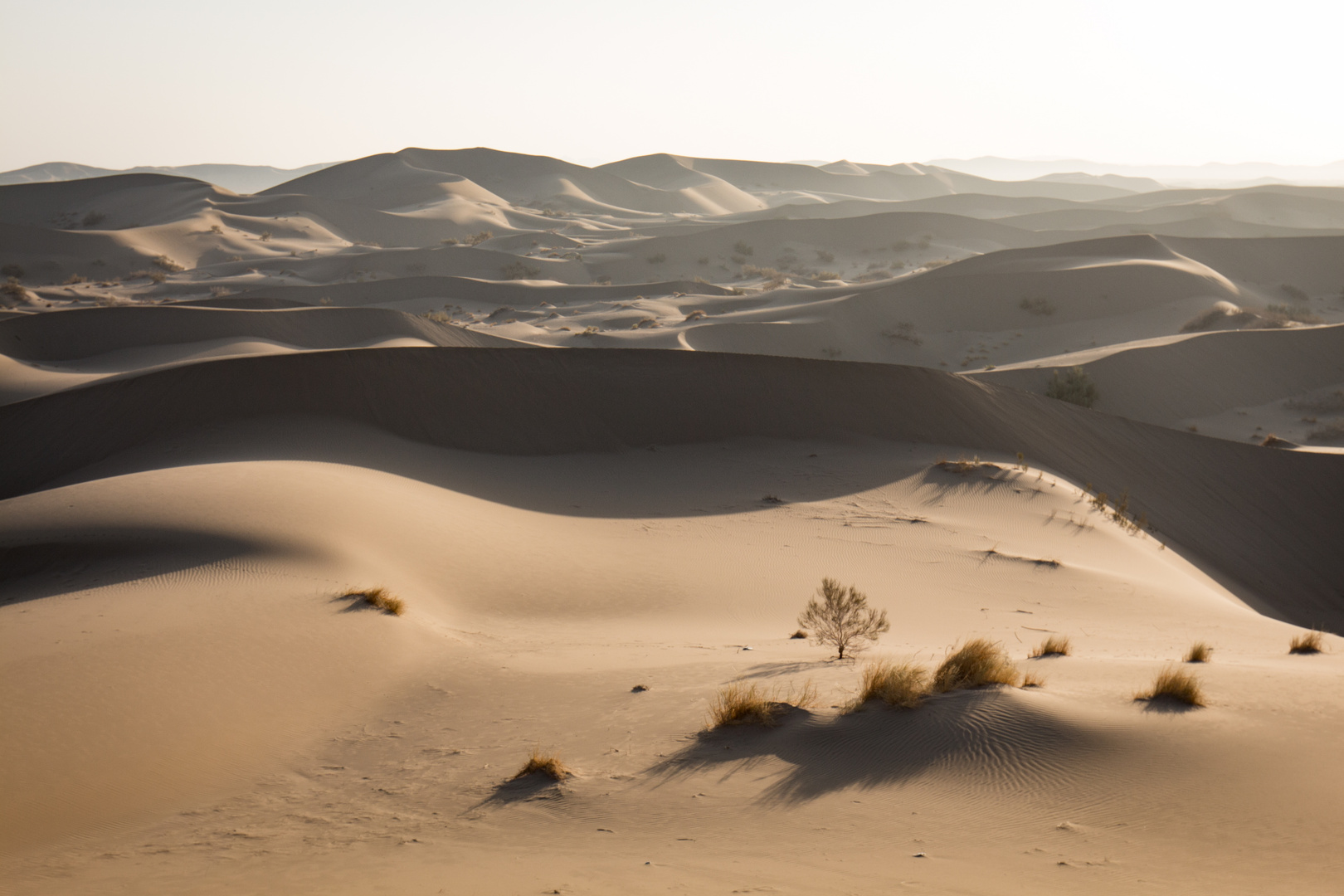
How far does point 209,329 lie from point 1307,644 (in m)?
26.5

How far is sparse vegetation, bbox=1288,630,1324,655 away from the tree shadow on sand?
431 cm

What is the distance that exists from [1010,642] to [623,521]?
5762 mm

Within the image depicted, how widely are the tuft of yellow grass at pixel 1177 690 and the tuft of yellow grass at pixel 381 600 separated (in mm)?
5670

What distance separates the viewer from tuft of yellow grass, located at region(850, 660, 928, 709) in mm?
5391

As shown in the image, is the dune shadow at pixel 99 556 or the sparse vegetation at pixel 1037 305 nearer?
the dune shadow at pixel 99 556

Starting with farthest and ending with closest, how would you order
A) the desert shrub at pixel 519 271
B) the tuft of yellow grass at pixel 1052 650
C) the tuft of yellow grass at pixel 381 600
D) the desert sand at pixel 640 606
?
1. the desert shrub at pixel 519 271
2. the tuft of yellow grass at pixel 381 600
3. the tuft of yellow grass at pixel 1052 650
4. the desert sand at pixel 640 606

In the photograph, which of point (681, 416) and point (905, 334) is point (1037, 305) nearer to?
point (905, 334)

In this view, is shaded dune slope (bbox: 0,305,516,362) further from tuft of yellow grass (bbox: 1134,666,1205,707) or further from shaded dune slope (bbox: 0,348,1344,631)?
tuft of yellow grass (bbox: 1134,666,1205,707)

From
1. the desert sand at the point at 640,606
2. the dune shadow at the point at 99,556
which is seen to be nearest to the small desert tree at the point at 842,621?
the desert sand at the point at 640,606

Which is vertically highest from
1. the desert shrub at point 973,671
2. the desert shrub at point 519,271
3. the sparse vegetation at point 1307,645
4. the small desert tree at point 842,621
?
the desert shrub at point 519,271

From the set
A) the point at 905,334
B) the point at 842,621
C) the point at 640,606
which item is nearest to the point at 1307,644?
the point at 842,621

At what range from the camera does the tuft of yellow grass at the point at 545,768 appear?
4.95 meters

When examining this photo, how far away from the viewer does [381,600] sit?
7871 millimetres

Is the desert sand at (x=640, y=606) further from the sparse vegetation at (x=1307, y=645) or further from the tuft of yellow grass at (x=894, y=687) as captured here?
the sparse vegetation at (x=1307, y=645)
